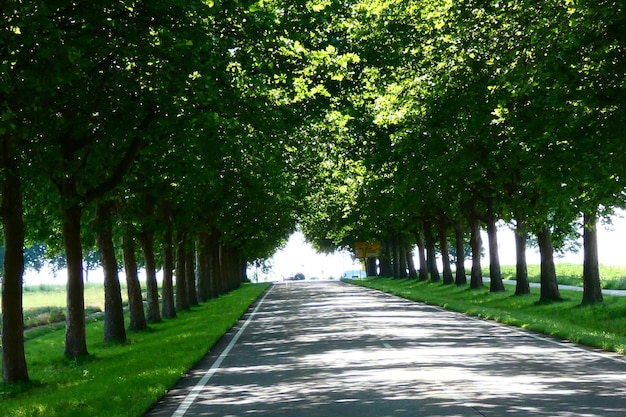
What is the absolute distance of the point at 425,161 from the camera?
1200 inches

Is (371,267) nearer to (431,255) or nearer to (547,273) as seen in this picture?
(431,255)

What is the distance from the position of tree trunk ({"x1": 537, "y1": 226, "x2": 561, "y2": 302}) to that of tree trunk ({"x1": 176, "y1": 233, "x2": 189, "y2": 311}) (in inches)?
653

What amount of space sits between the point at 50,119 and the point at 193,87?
3230 mm

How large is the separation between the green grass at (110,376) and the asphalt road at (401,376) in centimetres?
42

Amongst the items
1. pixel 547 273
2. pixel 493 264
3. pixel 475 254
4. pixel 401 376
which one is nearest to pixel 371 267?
pixel 475 254

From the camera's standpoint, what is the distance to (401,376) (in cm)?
1356

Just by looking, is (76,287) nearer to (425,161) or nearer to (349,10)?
(349,10)

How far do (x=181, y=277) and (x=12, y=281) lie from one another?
87.0 feet

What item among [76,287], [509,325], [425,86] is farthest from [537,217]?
[76,287]

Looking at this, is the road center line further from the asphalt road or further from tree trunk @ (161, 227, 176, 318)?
tree trunk @ (161, 227, 176, 318)

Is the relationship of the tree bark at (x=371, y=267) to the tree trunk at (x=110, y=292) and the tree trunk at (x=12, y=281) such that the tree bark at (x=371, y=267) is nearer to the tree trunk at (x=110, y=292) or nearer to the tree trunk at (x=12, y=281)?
the tree trunk at (x=110, y=292)

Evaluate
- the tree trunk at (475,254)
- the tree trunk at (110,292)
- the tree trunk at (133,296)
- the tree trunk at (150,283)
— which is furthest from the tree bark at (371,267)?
the tree trunk at (110,292)

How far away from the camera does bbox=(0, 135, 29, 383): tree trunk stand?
16.0 m

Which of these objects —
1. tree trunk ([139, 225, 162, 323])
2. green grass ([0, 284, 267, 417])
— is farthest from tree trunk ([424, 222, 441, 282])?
green grass ([0, 284, 267, 417])
